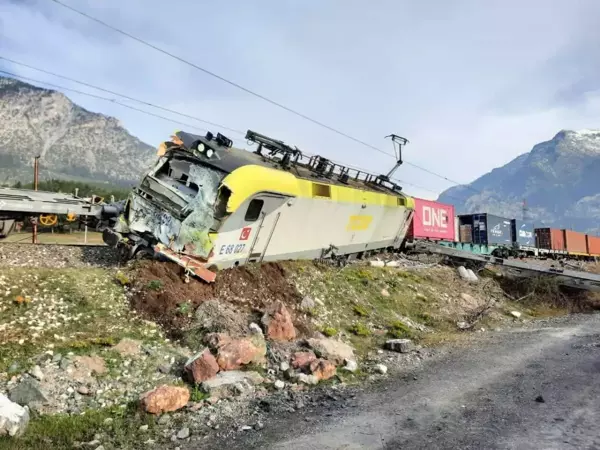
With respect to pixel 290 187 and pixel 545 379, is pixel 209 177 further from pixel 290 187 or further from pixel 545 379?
pixel 545 379

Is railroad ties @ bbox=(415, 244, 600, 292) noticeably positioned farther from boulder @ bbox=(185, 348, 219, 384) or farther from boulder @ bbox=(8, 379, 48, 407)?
boulder @ bbox=(8, 379, 48, 407)

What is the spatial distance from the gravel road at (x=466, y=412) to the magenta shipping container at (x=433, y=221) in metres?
15.7

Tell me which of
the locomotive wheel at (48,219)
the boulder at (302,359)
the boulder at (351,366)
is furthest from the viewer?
the locomotive wheel at (48,219)

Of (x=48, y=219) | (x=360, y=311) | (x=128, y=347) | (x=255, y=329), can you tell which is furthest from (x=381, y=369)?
(x=48, y=219)

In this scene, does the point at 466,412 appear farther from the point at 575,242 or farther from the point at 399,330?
the point at 575,242

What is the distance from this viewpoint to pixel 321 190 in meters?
14.2

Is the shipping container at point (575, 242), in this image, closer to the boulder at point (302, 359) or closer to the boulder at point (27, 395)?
the boulder at point (302, 359)

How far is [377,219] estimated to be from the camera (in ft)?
63.0

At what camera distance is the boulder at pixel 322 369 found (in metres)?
8.57

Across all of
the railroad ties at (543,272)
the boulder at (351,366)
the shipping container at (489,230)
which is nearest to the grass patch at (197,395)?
the boulder at (351,366)

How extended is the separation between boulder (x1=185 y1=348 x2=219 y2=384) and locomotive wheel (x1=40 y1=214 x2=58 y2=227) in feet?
21.9

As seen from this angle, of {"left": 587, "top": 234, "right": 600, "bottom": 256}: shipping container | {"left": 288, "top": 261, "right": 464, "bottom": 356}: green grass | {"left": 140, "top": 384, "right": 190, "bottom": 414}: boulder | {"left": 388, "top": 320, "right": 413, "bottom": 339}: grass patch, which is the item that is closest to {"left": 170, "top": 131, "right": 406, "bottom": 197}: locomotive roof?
{"left": 288, "top": 261, "right": 464, "bottom": 356}: green grass

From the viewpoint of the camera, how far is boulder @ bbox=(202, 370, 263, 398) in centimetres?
729

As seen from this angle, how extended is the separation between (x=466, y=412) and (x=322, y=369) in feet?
9.32
